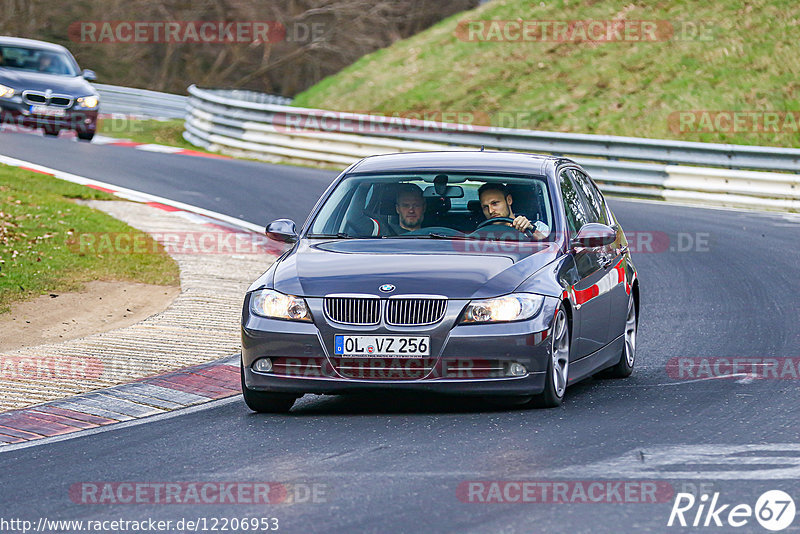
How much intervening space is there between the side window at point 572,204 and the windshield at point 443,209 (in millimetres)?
209

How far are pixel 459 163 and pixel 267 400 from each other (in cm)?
218

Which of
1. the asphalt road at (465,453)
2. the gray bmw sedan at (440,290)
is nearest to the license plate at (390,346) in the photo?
the gray bmw sedan at (440,290)

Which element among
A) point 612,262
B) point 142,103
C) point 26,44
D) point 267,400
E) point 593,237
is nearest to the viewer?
point 267,400

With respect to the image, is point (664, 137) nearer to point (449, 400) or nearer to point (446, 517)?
point (449, 400)

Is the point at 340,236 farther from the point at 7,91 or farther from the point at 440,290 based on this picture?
the point at 7,91

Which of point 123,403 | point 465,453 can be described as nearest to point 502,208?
point 465,453

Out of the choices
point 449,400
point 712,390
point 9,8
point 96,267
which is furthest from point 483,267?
point 9,8

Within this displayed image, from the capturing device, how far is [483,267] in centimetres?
836

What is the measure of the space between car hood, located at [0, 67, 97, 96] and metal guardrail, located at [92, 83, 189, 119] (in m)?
10.5

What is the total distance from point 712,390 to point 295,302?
279 cm

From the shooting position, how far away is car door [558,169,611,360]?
8.84 meters

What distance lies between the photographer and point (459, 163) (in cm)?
953

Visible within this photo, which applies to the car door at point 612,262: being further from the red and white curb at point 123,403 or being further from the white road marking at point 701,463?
the red and white curb at point 123,403

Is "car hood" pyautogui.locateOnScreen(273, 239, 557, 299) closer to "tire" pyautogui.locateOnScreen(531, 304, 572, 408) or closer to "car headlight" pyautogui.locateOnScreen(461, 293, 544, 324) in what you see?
"car headlight" pyautogui.locateOnScreen(461, 293, 544, 324)
